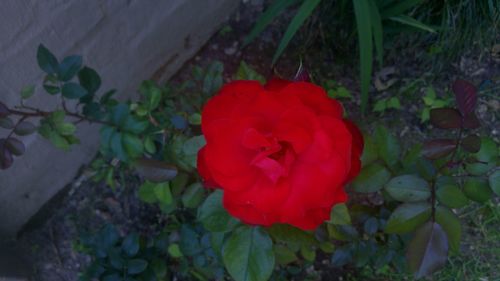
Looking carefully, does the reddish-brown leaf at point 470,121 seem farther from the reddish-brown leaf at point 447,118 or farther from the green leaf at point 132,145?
the green leaf at point 132,145

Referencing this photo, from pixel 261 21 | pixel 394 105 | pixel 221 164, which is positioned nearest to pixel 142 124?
pixel 221 164

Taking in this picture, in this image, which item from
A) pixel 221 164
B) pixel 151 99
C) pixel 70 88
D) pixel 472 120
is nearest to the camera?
pixel 221 164

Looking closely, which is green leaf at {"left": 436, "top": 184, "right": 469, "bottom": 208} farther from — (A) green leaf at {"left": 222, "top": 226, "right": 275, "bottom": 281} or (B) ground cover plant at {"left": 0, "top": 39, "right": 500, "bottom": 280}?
(A) green leaf at {"left": 222, "top": 226, "right": 275, "bottom": 281}

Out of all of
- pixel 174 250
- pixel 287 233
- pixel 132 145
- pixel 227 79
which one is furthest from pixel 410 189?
pixel 227 79

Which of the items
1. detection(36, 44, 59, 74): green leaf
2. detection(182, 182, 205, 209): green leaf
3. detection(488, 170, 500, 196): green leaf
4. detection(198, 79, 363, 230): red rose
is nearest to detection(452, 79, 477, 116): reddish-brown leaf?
detection(488, 170, 500, 196): green leaf

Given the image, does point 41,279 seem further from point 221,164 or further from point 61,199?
point 221,164

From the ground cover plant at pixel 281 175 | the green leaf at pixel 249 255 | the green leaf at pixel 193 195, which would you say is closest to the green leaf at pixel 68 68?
the ground cover plant at pixel 281 175

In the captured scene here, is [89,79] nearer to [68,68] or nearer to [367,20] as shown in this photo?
[68,68]
